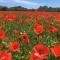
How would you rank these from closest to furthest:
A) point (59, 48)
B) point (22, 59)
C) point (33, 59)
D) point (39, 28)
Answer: point (33, 59) < point (59, 48) < point (22, 59) < point (39, 28)

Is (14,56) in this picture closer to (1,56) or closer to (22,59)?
(22,59)

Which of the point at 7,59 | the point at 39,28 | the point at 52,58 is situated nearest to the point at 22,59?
the point at 52,58

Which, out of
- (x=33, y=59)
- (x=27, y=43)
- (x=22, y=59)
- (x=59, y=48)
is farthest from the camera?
(x=27, y=43)

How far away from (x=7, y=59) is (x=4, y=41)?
71 cm

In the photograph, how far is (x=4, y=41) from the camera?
207 cm

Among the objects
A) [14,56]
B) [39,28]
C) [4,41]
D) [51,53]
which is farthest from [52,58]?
[39,28]

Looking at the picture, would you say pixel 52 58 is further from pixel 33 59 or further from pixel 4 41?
pixel 4 41

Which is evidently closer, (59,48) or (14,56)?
(59,48)

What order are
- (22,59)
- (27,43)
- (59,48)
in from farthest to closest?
(27,43)
(22,59)
(59,48)

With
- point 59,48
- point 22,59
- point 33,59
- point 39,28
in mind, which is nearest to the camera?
point 33,59

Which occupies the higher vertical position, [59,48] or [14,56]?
[59,48]

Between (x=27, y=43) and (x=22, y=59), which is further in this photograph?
(x=27, y=43)

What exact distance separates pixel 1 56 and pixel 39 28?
40.3 inches

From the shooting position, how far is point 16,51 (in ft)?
5.65
